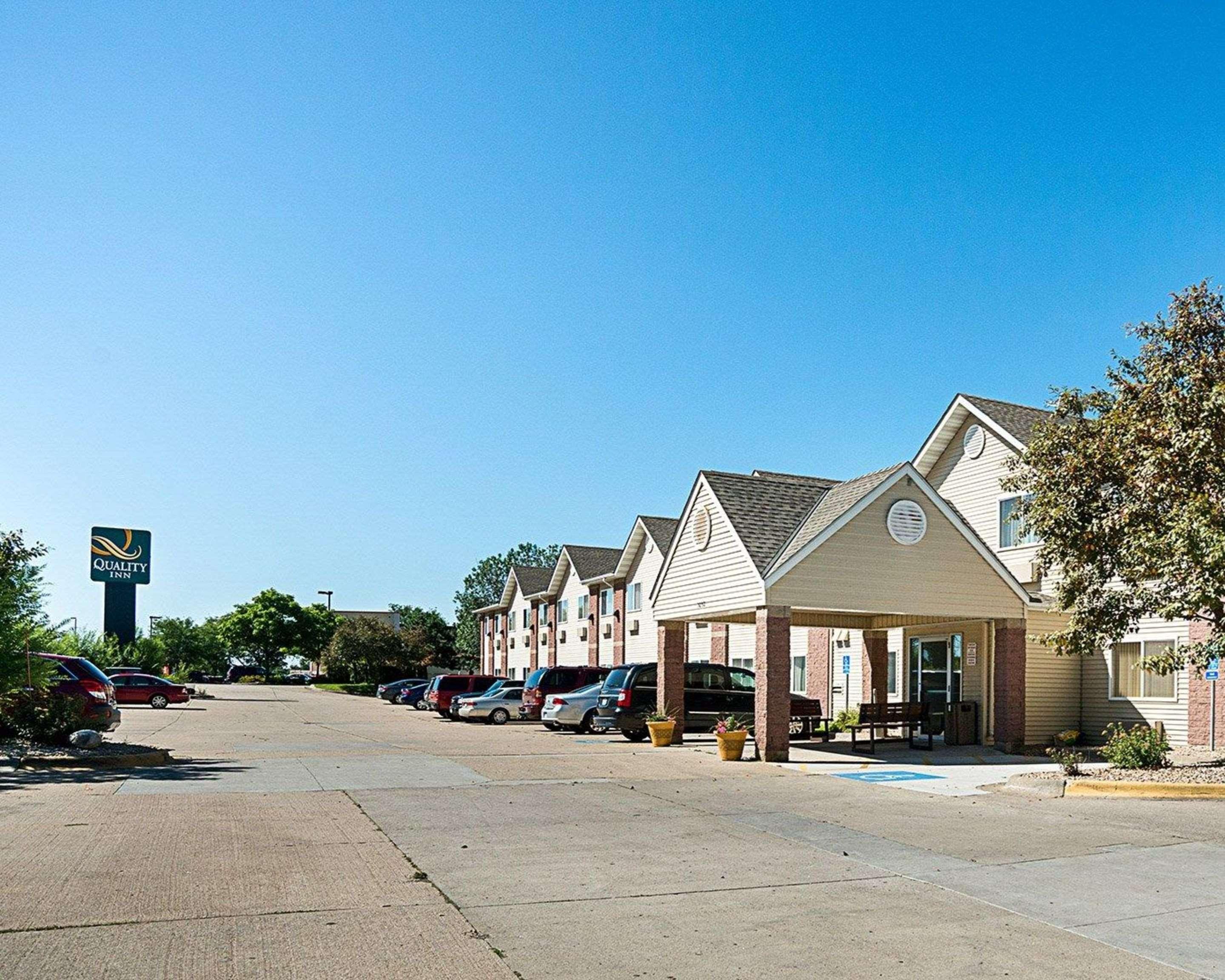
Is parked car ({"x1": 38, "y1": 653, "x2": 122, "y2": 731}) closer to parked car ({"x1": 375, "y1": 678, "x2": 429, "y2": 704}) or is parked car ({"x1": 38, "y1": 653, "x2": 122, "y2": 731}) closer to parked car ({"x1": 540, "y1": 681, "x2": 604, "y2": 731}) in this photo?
parked car ({"x1": 540, "y1": 681, "x2": 604, "y2": 731})

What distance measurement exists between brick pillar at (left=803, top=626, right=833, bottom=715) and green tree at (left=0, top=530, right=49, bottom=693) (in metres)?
19.6

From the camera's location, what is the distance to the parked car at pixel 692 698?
2675 centimetres

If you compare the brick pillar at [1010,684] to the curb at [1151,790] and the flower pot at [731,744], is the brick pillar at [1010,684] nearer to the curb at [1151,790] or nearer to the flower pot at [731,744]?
the flower pot at [731,744]

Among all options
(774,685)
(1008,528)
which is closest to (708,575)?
(774,685)

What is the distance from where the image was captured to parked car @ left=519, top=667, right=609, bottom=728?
35062mm

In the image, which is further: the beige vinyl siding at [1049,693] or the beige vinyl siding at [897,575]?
the beige vinyl siding at [1049,693]

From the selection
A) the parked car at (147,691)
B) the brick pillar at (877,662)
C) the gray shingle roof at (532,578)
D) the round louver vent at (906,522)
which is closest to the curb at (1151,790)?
the round louver vent at (906,522)

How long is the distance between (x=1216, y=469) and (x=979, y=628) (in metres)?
9.22

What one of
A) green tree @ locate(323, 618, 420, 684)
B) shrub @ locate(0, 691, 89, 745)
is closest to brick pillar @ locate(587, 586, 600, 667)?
green tree @ locate(323, 618, 420, 684)

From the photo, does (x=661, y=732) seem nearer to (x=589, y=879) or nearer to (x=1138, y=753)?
(x=1138, y=753)

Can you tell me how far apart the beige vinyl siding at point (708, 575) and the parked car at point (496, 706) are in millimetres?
11994

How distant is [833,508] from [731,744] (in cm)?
527

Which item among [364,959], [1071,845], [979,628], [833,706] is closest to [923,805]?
[1071,845]

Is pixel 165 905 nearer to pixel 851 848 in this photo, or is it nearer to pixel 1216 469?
pixel 851 848
